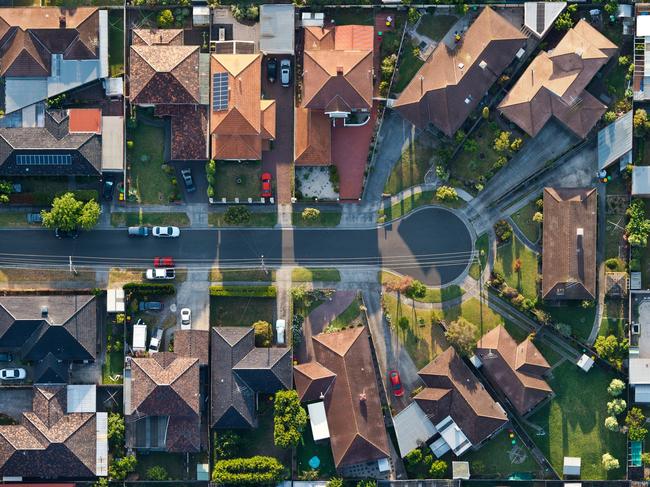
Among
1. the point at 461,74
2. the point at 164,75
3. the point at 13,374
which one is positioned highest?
the point at 164,75

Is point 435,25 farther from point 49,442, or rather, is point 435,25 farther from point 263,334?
point 49,442

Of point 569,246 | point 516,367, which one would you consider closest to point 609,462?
point 516,367

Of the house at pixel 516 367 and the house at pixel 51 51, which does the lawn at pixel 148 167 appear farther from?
the house at pixel 516 367

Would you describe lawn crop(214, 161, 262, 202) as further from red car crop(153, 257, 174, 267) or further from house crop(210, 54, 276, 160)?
red car crop(153, 257, 174, 267)

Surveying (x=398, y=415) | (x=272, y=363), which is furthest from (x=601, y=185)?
(x=272, y=363)

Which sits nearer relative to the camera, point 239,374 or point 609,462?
point 239,374

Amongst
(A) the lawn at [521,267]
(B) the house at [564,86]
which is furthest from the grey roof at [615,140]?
(A) the lawn at [521,267]
